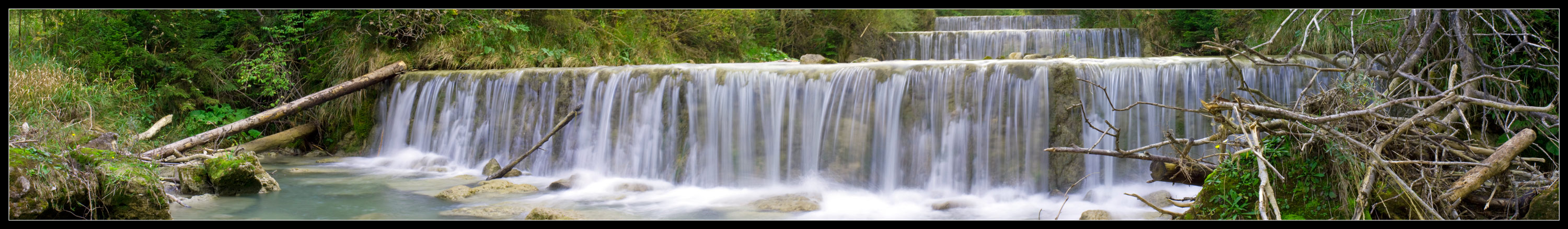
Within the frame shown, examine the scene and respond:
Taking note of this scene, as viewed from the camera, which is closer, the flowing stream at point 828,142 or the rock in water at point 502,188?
the flowing stream at point 828,142

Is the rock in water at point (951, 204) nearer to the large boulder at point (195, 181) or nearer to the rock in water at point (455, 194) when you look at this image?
the rock in water at point (455, 194)

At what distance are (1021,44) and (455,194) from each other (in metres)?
9.27

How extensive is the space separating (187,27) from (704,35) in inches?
255

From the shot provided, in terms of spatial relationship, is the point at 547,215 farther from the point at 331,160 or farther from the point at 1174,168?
the point at 331,160

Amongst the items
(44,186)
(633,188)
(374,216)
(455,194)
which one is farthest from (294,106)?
(44,186)

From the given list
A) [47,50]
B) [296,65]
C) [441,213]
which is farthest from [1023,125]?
[47,50]

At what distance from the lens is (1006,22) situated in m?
15.5

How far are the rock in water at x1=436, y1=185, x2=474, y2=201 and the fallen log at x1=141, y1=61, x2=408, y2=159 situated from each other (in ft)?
10.5

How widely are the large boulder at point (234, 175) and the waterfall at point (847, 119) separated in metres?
2.44

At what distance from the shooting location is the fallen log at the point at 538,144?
779cm

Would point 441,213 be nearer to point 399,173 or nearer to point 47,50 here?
point 399,173

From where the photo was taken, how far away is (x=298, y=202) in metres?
6.33

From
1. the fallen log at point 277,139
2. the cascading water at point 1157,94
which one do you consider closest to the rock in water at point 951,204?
the cascading water at point 1157,94

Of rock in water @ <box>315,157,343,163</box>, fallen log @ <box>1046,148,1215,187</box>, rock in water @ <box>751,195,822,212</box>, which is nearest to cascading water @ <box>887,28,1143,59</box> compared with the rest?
rock in water @ <box>751,195,822,212</box>
